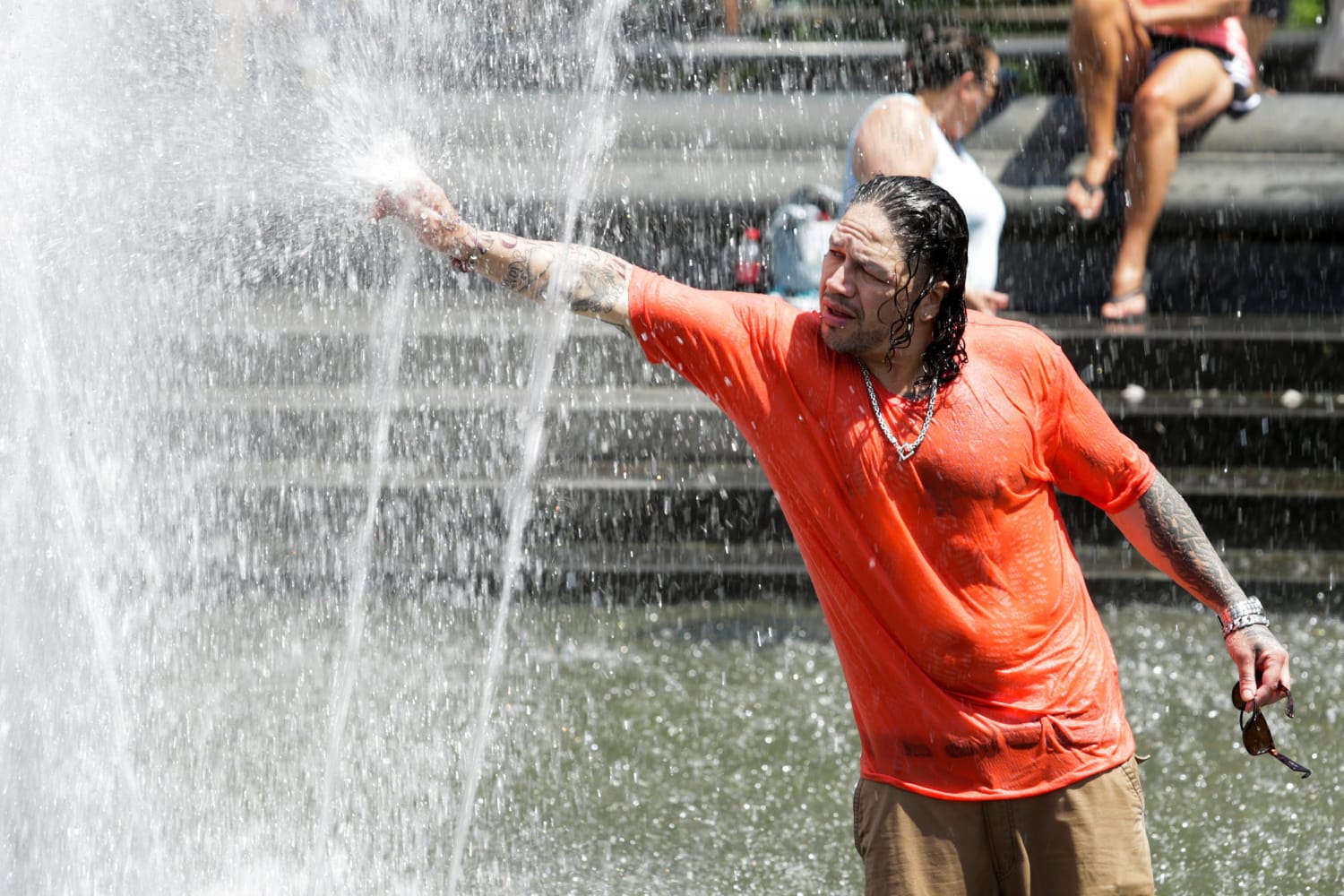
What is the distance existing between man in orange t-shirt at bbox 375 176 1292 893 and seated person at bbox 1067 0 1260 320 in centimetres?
421

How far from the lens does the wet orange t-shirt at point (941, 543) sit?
223 cm

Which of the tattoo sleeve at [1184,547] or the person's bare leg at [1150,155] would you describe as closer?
the tattoo sleeve at [1184,547]

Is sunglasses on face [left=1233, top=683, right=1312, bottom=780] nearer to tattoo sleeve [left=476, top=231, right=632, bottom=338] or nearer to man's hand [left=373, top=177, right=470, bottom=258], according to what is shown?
tattoo sleeve [left=476, top=231, right=632, bottom=338]

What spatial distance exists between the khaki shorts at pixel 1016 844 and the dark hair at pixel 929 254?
66 cm

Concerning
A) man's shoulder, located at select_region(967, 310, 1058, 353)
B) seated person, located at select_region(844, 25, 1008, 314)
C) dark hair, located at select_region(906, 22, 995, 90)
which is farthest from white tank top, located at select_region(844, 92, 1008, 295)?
man's shoulder, located at select_region(967, 310, 1058, 353)

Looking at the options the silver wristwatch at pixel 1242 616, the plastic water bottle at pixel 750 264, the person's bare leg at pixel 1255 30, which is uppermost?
the person's bare leg at pixel 1255 30

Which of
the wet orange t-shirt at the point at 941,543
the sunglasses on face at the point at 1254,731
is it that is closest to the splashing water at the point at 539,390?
the wet orange t-shirt at the point at 941,543

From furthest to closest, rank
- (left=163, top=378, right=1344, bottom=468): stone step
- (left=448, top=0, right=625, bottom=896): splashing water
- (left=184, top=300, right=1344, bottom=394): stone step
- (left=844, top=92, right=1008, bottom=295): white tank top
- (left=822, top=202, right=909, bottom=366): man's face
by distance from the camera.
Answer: (left=184, top=300, right=1344, bottom=394): stone step → (left=163, top=378, right=1344, bottom=468): stone step → (left=844, top=92, right=1008, bottom=295): white tank top → (left=448, top=0, right=625, bottom=896): splashing water → (left=822, top=202, right=909, bottom=366): man's face

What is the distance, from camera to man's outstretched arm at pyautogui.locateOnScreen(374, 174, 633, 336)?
8.00 feet

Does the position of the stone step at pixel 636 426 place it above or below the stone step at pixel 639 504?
above

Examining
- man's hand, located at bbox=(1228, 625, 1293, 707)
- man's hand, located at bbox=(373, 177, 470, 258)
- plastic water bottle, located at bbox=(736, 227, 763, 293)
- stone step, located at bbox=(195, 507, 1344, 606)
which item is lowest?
stone step, located at bbox=(195, 507, 1344, 606)

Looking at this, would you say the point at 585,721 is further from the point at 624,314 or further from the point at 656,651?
the point at 624,314

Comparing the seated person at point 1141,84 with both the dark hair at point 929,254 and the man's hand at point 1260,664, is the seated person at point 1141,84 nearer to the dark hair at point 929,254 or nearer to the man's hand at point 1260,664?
the man's hand at point 1260,664

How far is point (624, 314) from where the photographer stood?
95.1 inches
